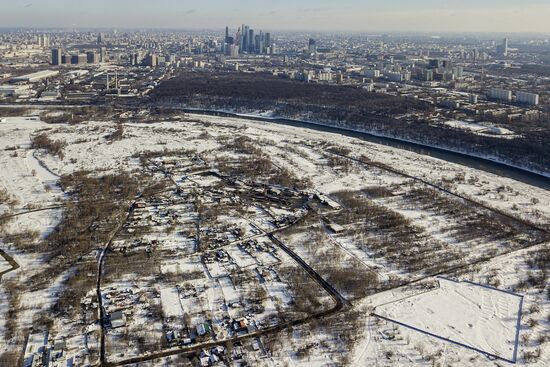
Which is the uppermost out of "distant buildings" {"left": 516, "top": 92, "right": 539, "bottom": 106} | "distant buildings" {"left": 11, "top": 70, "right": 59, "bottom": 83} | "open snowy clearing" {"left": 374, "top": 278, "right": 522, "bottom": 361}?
"distant buildings" {"left": 11, "top": 70, "right": 59, "bottom": 83}

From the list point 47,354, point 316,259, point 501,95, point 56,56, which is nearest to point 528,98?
point 501,95

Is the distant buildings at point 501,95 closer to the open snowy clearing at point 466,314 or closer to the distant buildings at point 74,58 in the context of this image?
the open snowy clearing at point 466,314

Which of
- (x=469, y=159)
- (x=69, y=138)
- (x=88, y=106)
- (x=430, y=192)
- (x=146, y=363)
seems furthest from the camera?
(x=88, y=106)

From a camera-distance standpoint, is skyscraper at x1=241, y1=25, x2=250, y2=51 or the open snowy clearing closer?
the open snowy clearing

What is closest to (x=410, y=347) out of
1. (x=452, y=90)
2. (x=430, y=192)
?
(x=430, y=192)

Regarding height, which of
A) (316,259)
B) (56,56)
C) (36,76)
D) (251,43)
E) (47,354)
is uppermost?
(251,43)

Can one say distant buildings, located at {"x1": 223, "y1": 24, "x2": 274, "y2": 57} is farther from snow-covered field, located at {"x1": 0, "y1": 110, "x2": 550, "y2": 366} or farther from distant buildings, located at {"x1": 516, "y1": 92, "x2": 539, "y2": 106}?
snow-covered field, located at {"x1": 0, "y1": 110, "x2": 550, "y2": 366}

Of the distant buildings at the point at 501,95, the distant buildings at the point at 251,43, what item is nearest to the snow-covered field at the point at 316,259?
the distant buildings at the point at 501,95

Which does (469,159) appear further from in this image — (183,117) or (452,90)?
(452,90)

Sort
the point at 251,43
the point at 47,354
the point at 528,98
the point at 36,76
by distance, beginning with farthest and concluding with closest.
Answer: the point at 251,43, the point at 36,76, the point at 528,98, the point at 47,354

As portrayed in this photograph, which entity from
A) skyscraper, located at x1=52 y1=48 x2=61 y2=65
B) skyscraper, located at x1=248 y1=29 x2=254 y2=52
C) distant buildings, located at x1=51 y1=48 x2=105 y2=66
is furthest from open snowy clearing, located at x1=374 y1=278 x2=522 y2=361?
skyscraper, located at x1=248 y1=29 x2=254 y2=52

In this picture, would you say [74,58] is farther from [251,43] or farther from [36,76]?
[251,43]
